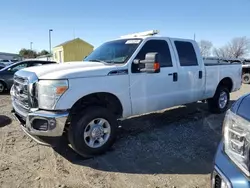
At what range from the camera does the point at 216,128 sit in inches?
211

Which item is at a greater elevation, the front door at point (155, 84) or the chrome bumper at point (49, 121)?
the front door at point (155, 84)

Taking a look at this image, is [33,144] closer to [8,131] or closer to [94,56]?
[8,131]

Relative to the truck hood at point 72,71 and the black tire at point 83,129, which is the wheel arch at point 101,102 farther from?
the truck hood at point 72,71

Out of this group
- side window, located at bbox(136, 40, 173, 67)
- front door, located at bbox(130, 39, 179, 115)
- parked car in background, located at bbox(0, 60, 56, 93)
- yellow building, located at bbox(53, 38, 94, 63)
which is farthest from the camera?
yellow building, located at bbox(53, 38, 94, 63)

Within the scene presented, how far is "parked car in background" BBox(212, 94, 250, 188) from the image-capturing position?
1522 mm

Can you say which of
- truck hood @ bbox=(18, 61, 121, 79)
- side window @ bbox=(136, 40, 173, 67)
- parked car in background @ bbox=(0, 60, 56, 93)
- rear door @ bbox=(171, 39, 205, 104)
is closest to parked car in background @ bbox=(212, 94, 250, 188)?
truck hood @ bbox=(18, 61, 121, 79)

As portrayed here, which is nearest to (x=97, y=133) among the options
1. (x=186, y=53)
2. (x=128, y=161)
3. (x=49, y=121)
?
(x=128, y=161)

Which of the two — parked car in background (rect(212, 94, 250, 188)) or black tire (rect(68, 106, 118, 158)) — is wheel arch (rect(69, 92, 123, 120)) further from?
parked car in background (rect(212, 94, 250, 188))

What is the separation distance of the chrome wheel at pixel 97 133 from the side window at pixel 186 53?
2.33m

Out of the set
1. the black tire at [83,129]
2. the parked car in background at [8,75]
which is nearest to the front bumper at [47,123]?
the black tire at [83,129]

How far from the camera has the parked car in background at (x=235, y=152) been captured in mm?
1522

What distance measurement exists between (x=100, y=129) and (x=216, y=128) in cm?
282

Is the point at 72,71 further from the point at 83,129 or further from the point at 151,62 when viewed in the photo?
the point at 151,62

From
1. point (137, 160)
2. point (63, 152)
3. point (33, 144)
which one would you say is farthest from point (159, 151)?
point (33, 144)
